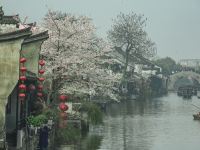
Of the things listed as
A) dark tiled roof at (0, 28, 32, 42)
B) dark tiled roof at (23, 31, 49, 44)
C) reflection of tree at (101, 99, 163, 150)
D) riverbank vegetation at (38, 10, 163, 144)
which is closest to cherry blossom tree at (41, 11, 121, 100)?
riverbank vegetation at (38, 10, 163, 144)

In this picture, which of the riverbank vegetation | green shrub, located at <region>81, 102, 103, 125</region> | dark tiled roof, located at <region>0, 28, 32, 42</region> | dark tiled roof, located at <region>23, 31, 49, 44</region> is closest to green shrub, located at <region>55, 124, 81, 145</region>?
the riverbank vegetation

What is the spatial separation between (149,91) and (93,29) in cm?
9365

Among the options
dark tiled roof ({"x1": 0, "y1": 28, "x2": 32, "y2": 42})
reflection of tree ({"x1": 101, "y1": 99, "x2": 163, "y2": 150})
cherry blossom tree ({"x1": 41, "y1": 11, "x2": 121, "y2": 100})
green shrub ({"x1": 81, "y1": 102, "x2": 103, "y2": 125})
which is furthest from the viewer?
green shrub ({"x1": 81, "y1": 102, "x2": 103, "y2": 125})

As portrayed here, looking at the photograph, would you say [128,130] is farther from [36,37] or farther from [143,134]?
[36,37]

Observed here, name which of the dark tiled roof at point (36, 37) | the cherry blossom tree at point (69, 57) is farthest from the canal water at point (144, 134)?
the dark tiled roof at point (36, 37)

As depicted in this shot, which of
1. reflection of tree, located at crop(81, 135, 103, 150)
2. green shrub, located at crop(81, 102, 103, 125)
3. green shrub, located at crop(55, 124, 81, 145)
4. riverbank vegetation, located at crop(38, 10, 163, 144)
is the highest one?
riverbank vegetation, located at crop(38, 10, 163, 144)

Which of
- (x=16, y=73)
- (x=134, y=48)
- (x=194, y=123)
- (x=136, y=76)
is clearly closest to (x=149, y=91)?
(x=136, y=76)

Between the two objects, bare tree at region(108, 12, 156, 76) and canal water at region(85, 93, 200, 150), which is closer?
canal water at region(85, 93, 200, 150)

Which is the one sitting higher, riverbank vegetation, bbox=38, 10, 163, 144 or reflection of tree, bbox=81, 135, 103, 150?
riverbank vegetation, bbox=38, 10, 163, 144

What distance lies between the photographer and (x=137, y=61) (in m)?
155

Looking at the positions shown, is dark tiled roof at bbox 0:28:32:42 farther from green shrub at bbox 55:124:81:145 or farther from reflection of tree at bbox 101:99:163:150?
reflection of tree at bbox 101:99:163:150

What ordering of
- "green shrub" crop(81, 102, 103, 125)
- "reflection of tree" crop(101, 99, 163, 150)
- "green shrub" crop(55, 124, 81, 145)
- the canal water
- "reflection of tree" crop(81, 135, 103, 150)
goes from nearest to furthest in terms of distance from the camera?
"green shrub" crop(55, 124, 81, 145), "reflection of tree" crop(81, 135, 103, 150), the canal water, "reflection of tree" crop(101, 99, 163, 150), "green shrub" crop(81, 102, 103, 125)

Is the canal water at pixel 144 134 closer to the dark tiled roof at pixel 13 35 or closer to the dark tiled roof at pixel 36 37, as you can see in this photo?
the dark tiled roof at pixel 36 37

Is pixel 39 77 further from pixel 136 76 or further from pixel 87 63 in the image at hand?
pixel 136 76
